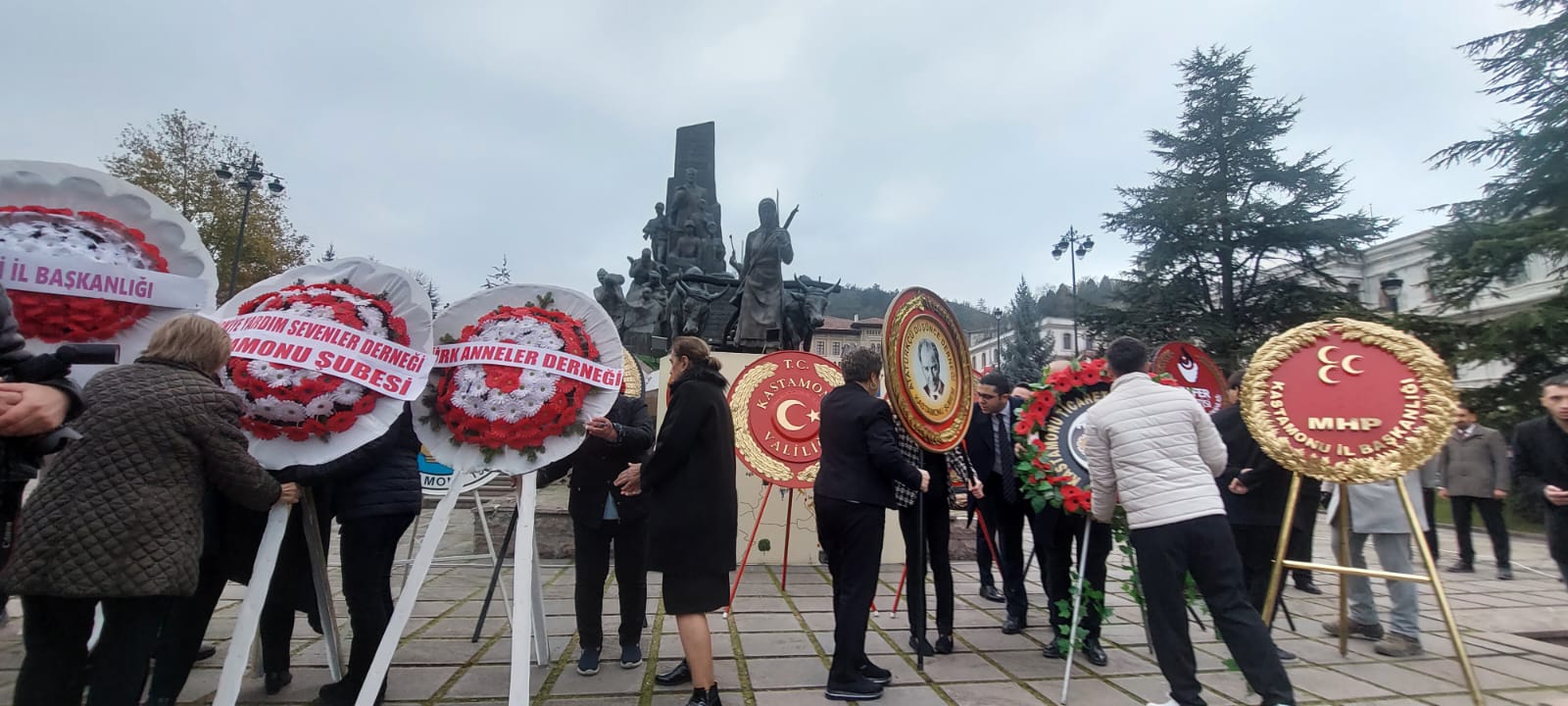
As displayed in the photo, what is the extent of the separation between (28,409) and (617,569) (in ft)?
8.48

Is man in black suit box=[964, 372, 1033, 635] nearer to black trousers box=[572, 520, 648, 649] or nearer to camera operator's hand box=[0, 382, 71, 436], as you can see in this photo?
black trousers box=[572, 520, 648, 649]

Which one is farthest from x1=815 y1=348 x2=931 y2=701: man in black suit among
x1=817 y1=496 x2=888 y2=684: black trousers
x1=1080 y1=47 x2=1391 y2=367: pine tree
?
x1=1080 y1=47 x2=1391 y2=367: pine tree

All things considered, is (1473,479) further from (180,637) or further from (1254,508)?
(180,637)

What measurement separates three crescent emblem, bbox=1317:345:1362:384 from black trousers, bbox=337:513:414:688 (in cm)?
447

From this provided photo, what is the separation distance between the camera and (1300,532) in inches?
185

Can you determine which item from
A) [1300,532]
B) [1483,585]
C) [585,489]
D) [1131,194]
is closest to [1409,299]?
[1131,194]

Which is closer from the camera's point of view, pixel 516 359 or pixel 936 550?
pixel 516 359

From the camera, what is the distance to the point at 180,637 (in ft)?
9.51

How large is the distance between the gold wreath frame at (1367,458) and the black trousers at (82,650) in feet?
15.5

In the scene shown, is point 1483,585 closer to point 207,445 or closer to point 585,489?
point 585,489

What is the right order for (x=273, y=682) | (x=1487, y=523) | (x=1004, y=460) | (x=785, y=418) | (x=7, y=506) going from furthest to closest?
1. (x=1487, y=523)
2. (x=785, y=418)
3. (x=1004, y=460)
4. (x=273, y=682)
5. (x=7, y=506)

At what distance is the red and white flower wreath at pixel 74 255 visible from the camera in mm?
2523

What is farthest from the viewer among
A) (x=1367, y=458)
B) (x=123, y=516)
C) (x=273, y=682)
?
(x=1367, y=458)

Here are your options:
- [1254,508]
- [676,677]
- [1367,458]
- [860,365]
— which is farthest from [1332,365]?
[676,677]
